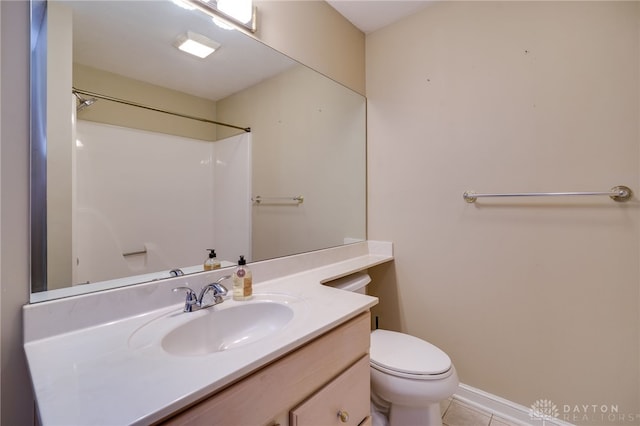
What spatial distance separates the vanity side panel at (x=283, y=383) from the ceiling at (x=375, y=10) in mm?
1730

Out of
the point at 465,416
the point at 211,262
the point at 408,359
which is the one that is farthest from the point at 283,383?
the point at 465,416

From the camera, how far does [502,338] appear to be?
1399 millimetres

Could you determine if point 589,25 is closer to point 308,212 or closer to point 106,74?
point 308,212

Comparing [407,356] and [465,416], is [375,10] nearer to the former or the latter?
[407,356]

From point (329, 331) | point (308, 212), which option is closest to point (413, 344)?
point (329, 331)

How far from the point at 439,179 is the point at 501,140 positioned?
1.14 feet

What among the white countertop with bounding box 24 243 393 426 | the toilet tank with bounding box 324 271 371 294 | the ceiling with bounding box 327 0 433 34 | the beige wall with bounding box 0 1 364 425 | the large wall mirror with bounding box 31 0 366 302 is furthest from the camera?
the ceiling with bounding box 327 0 433 34

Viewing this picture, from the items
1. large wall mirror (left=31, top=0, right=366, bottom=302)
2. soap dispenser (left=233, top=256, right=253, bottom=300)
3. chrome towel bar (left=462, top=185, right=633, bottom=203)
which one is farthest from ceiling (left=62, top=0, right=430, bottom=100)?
chrome towel bar (left=462, top=185, right=633, bottom=203)

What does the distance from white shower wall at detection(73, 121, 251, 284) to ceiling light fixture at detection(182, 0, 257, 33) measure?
506 millimetres

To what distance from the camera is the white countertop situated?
450 mm

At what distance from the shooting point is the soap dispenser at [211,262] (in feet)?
3.53

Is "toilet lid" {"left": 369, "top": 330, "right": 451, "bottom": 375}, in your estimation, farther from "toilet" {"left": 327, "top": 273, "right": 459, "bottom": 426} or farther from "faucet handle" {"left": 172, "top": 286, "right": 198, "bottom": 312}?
"faucet handle" {"left": 172, "top": 286, "right": 198, "bottom": 312}

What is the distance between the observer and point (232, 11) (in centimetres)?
114

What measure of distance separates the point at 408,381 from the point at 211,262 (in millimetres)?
932
